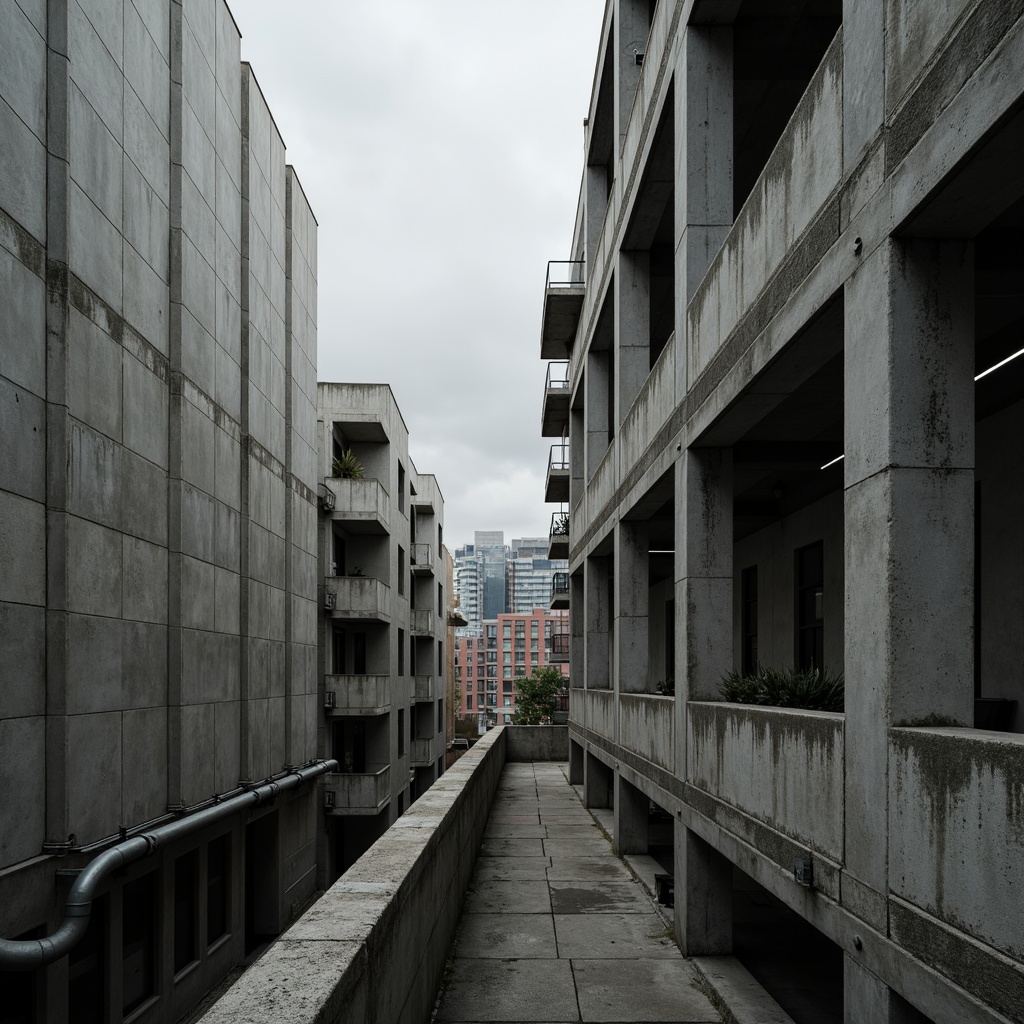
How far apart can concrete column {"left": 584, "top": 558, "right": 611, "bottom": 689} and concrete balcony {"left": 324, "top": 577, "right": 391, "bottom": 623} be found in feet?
41.9

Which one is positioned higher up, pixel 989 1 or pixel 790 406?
pixel 989 1

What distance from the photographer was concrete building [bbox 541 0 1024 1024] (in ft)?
16.6

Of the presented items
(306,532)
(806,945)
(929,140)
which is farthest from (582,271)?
(929,140)

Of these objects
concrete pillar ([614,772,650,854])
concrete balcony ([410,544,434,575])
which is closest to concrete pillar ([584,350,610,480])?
concrete pillar ([614,772,650,854])

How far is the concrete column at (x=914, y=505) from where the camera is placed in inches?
219

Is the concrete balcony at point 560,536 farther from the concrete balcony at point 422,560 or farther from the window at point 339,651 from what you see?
the concrete balcony at point 422,560

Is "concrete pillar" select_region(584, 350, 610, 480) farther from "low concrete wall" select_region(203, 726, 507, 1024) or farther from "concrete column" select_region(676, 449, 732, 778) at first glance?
"low concrete wall" select_region(203, 726, 507, 1024)

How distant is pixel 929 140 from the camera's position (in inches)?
208

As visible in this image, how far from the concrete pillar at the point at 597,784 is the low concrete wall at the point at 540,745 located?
12.1 m

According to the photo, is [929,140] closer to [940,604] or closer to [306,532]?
[940,604]

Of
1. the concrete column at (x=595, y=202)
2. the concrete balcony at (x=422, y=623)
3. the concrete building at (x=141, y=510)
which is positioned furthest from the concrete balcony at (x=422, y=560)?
the concrete column at (x=595, y=202)

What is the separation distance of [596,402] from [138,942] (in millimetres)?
13871

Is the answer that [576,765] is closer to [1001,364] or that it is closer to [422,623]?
[1001,364]

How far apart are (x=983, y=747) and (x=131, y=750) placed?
495 inches
